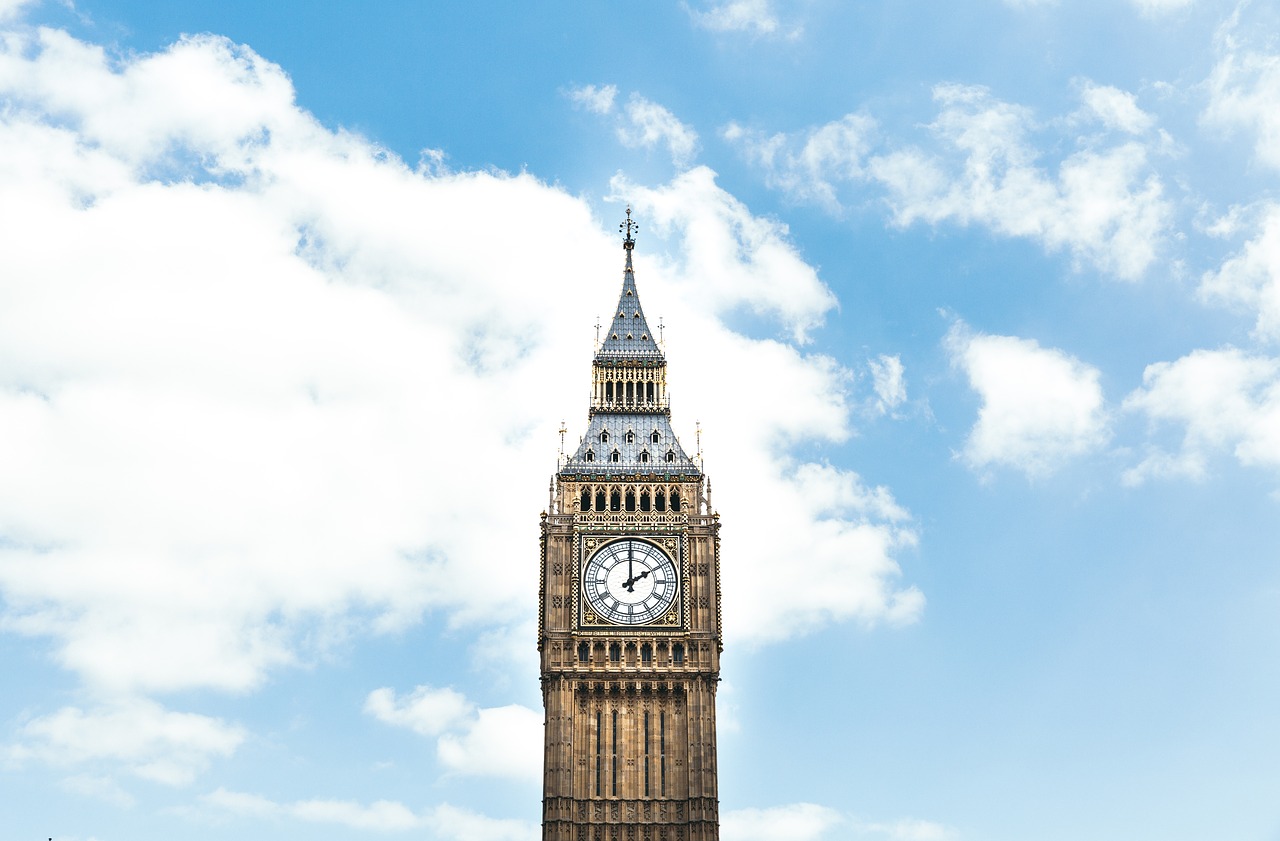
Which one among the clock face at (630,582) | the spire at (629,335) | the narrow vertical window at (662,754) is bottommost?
the narrow vertical window at (662,754)

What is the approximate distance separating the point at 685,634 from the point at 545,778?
12439 mm

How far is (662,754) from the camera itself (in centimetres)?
11112

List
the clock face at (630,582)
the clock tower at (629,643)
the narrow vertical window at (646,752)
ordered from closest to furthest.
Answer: the clock tower at (629,643), the narrow vertical window at (646,752), the clock face at (630,582)

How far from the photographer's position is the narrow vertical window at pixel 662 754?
110m

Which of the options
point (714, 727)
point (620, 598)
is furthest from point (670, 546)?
point (714, 727)

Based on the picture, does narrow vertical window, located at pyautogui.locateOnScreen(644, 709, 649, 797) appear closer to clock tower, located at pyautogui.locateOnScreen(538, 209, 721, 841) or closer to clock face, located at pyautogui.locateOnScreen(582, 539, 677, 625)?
clock tower, located at pyautogui.locateOnScreen(538, 209, 721, 841)

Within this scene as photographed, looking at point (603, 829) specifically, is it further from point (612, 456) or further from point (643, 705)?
point (612, 456)

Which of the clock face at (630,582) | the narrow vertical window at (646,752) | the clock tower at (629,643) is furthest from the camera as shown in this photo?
the clock face at (630,582)

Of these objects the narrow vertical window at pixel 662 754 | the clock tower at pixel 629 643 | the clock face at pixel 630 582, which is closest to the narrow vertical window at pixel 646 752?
the clock tower at pixel 629 643

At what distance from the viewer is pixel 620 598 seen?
374 ft

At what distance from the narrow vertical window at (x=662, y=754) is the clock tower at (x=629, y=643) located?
6 cm

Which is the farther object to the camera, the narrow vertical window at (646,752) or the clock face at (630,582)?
the clock face at (630,582)

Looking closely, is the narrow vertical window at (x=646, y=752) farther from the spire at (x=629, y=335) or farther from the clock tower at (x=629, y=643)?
the spire at (x=629, y=335)

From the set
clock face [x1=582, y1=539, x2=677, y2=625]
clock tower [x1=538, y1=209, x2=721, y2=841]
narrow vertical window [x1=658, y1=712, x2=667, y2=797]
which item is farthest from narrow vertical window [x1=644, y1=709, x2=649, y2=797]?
clock face [x1=582, y1=539, x2=677, y2=625]
